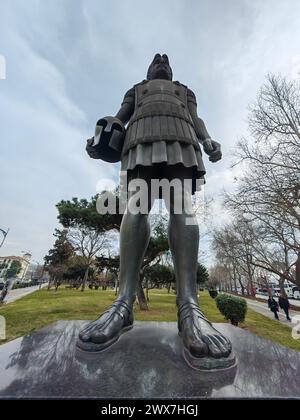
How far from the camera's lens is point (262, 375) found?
1027mm

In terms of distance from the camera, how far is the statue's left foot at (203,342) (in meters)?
1.10

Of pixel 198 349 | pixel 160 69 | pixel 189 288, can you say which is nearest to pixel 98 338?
pixel 198 349

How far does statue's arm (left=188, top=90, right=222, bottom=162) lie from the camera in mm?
2184

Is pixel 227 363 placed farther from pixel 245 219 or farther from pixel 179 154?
pixel 245 219

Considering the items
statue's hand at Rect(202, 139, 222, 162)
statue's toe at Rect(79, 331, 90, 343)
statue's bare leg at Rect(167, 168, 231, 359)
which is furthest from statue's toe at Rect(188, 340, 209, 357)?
statue's hand at Rect(202, 139, 222, 162)

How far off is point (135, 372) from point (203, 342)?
379mm

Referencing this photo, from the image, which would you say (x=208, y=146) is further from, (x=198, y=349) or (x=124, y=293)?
(x=198, y=349)

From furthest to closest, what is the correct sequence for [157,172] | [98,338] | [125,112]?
[125,112] → [157,172] → [98,338]

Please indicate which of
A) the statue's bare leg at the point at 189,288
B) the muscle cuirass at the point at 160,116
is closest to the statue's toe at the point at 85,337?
the statue's bare leg at the point at 189,288

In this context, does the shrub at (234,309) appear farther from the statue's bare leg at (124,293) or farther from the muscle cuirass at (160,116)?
the muscle cuirass at (160,116)

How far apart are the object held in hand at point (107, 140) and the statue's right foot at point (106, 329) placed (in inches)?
53.6

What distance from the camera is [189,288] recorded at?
161cm

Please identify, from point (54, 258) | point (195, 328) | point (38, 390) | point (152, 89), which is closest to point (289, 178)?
point (152, 89)

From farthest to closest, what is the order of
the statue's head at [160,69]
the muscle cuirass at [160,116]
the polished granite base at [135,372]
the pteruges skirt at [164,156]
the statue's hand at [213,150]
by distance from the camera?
the statue's head at [160,69] < the statue's hand at [213,150] < the muscle cuirass at [160,116] < the pteruges skirt at [164,156] < the polished granite base at [135,372]
